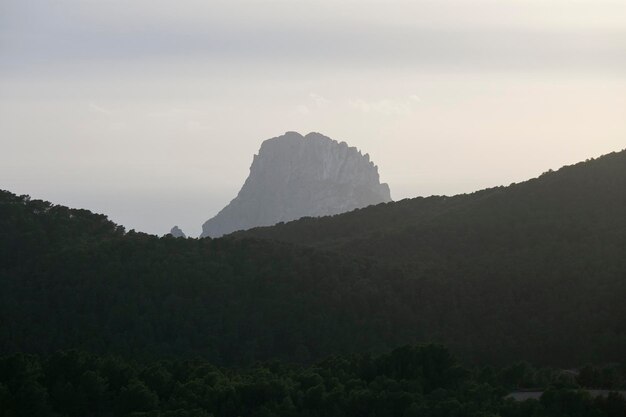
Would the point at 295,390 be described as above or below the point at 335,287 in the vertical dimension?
below

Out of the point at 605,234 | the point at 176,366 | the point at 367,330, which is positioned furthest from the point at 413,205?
the point at 176,366

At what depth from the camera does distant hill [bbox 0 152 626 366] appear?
56.9 m

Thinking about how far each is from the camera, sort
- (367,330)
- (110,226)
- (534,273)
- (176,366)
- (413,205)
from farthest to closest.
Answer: (413,205) → (110,226) → (534,273) → (367,330) → (176,366)

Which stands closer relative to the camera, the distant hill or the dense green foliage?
the dense green foliage

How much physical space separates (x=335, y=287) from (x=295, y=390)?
92.4ft

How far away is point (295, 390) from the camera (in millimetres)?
35969

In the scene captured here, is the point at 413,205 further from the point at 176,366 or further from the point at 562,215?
the point at 176,366

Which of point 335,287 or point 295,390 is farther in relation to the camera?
point 335,287

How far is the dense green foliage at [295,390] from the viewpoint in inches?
1283

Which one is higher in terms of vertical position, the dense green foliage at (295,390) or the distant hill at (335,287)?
the distant hill at (335,287)

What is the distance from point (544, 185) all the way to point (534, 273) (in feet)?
57.1

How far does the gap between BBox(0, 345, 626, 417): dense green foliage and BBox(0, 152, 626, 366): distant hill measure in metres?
15.5

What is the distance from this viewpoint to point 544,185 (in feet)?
264

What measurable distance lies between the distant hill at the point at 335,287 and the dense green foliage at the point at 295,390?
15.5 m
